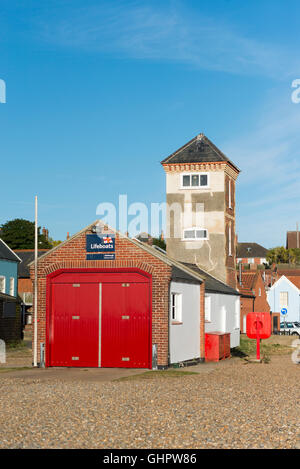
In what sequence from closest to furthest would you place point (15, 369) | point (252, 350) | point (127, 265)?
point (15, 369) < point (127, 265) < point (252, 350)

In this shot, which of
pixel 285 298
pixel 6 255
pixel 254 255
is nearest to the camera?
pixel 6 255

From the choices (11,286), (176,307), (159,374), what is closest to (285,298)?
(11,286)

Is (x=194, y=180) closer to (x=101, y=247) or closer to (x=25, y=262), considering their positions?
(x=101, y=247)

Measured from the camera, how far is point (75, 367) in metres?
24.3

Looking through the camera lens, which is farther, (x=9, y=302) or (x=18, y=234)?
A: (x=18, y=234)

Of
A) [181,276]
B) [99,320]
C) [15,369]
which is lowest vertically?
[15,369]

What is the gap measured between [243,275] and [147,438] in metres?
43.8

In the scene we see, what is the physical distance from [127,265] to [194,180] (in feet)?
60.2

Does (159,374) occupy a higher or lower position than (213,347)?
lower

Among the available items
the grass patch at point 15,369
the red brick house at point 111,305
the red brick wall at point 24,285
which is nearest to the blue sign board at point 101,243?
the red brick house at point 111,305

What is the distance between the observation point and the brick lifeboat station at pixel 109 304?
23.5m

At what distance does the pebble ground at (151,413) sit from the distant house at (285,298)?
52.1 m

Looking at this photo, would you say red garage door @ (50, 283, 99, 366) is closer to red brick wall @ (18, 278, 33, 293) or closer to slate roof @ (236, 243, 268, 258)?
red brick wall @ (18, 278, 33, 293)

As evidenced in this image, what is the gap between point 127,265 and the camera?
2398 centimetres
